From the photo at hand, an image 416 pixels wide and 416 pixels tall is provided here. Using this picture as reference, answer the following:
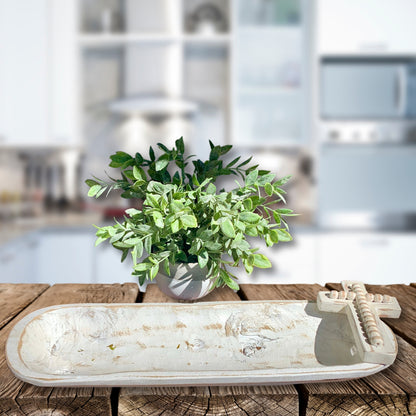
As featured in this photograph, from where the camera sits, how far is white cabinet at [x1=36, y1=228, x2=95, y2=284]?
2.61 meters

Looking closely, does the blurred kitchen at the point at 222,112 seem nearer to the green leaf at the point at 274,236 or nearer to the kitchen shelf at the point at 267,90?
the kitchen shelf at the point at 267,90

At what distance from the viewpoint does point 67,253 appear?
8.57 ft

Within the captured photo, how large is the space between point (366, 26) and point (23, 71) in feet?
6.26

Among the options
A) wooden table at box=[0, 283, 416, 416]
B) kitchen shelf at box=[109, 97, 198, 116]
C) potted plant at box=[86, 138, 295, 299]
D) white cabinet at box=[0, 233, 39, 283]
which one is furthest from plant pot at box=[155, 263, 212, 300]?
kitchen shelf at box=[109, 97, 198, 116]

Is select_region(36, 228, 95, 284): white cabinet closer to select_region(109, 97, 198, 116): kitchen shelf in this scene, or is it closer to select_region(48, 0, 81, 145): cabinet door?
select_region(48, 0, 81, 145): cabinet door

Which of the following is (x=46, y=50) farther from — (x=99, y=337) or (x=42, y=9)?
(x=99, y=337)

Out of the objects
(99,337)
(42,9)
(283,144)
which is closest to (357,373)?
(99,337)

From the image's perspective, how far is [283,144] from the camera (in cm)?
277

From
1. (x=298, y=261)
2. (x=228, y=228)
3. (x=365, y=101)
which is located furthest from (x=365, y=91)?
(x=228, y=228)

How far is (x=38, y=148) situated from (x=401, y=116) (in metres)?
2.10

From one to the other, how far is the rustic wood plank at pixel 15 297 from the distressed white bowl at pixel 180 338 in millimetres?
165

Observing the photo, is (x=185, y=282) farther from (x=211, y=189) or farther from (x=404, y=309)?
(x=404, y=309)

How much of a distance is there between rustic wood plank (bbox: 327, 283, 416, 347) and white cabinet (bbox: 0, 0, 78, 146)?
2.04 meters

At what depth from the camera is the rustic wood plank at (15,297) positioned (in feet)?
3.27
